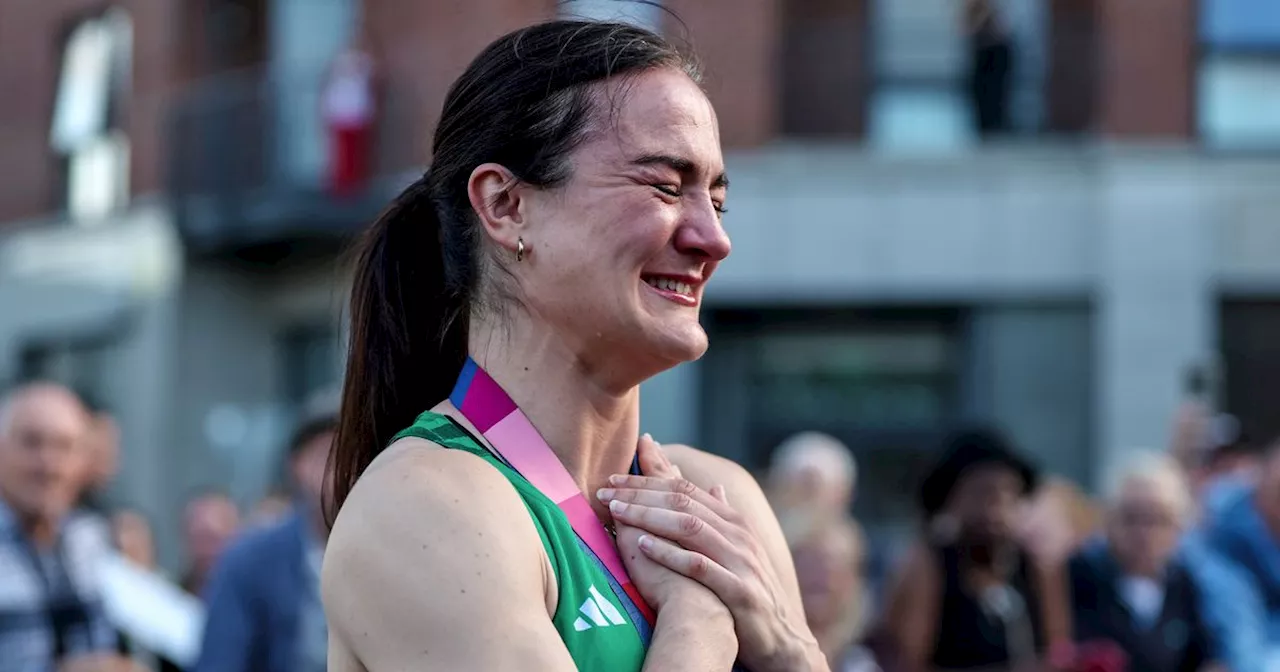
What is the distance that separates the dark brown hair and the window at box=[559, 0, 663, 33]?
0.55 feet

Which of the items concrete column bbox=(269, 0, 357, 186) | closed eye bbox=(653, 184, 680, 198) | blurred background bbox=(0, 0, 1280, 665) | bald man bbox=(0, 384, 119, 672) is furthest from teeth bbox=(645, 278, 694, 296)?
concrete column bbox=(269, 0, 357, 186)

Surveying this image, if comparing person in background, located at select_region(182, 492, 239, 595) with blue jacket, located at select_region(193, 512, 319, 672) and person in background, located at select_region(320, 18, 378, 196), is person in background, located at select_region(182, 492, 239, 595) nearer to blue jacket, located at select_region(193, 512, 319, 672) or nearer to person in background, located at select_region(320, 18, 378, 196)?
blue jacket, located at select_region(193, 512, 319, 672)

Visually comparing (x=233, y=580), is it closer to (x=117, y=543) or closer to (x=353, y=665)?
(x=117, y=543)

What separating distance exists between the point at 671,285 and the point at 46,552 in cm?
410

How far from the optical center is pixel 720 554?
2457 mm

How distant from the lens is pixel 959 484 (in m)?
6.61

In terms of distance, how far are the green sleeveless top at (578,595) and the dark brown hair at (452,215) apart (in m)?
0.27

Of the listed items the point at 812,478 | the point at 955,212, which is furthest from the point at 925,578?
the point at 955,212

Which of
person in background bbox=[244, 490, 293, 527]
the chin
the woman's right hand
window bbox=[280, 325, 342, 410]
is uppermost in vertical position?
the chin

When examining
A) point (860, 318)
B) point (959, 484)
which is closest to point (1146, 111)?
point (860, 318)

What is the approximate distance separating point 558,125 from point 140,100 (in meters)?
18.7

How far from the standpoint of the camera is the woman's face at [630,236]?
2.40 metres

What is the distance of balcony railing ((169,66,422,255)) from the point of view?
17906 millimetres

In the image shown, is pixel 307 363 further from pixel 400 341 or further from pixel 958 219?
pixel 400 341
